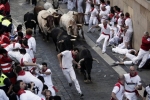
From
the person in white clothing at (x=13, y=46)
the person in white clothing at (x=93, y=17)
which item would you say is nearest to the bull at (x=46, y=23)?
the person in white clothing at (x=93, y=17)

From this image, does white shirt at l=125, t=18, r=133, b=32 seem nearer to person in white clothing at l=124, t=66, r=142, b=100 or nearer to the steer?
the steer

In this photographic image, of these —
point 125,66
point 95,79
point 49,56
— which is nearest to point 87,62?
point 95,79

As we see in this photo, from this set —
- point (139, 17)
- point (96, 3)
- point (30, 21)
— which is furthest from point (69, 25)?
point (96, 3)

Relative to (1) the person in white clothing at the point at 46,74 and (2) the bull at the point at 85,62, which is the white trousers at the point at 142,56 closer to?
(2) the bull at the point at 85,62

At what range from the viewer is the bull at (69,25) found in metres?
21.7

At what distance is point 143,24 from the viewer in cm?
2006

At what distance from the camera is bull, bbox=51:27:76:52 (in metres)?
19.4

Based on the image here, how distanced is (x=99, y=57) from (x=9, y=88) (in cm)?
775

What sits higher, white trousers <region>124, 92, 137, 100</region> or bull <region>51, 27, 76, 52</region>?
white trousers <region>124, 92, 137, 100</region>

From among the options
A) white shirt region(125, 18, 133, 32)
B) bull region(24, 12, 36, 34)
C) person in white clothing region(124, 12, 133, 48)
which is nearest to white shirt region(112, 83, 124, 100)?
person in white clothing region(124, 12, 133, 48)

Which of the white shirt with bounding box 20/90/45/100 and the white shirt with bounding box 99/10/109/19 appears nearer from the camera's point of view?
the white shirt with bounding box 20/90/45/100

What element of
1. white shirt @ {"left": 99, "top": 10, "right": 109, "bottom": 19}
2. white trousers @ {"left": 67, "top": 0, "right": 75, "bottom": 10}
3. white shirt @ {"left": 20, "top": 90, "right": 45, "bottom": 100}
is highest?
white shirt @ {"left": 20, "top": 90, "right": 45, "bottom": 100}

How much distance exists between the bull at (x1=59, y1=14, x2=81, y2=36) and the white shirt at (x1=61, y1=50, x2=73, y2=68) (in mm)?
5750

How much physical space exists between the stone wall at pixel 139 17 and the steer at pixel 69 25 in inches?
102
